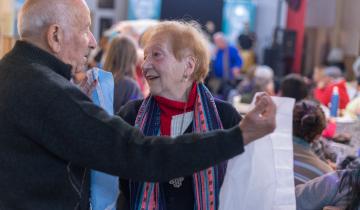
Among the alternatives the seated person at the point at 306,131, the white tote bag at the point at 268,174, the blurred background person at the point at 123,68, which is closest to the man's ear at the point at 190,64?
the white tote bag at the point at 268,174

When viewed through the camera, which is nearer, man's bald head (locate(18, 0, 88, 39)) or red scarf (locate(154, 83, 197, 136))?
man's bald head (locate(18, 0, 88, 39))

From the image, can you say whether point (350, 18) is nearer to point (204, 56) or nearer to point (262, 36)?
point (262, 36)

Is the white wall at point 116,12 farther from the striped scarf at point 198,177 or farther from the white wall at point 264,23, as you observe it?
the striped scarf at point 198,177

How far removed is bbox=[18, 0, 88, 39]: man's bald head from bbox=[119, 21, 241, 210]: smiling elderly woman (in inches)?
22.3

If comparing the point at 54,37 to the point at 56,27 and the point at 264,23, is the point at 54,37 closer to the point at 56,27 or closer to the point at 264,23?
the point at 56,27

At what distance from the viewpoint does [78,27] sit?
1.94 meters

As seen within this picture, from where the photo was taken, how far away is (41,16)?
1.88m

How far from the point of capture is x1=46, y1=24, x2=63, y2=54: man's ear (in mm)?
1878

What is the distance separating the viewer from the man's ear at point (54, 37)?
188 centimetres

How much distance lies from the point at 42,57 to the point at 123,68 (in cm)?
306

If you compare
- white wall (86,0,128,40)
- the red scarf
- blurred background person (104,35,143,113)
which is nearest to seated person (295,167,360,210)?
the red scarf

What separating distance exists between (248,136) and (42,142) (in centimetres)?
53

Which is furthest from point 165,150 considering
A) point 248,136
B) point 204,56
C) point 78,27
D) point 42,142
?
point 204,56

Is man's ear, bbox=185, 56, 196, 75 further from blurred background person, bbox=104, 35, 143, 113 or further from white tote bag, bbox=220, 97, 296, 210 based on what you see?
blurred background person, bbox=104, 35, 143, 113
